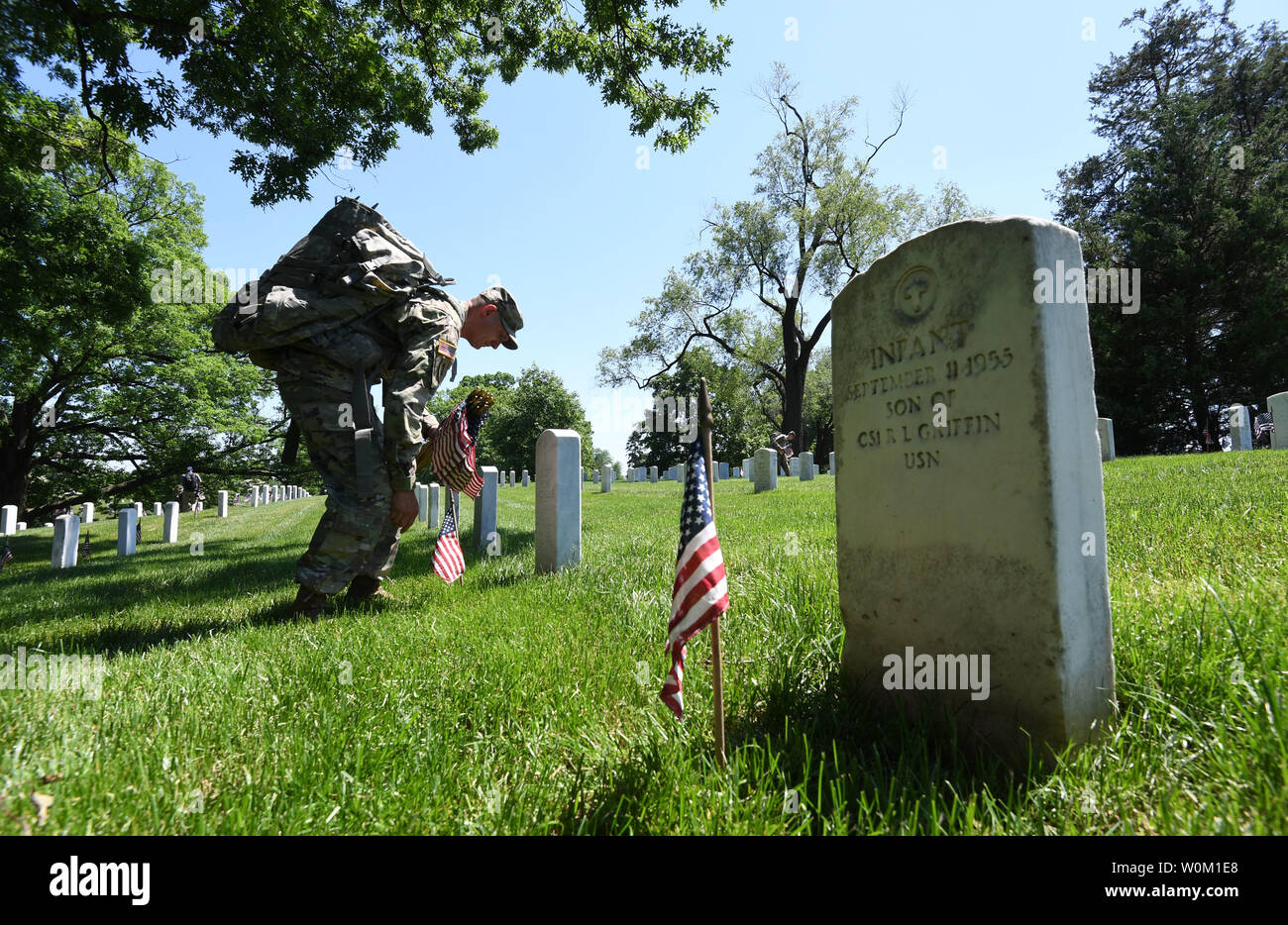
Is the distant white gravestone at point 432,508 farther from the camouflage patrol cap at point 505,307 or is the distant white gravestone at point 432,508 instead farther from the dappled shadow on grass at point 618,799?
the dappled shadow on grass at point 618,799

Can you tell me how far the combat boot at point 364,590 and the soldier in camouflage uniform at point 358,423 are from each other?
1.66ft

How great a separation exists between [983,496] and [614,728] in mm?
1666

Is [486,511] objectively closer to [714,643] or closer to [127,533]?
[714,643]

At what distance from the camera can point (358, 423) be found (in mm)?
4016

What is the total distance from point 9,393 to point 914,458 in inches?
1138

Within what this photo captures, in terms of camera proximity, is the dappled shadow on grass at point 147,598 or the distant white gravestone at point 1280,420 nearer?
the dappled shadow on grass at point 147,598

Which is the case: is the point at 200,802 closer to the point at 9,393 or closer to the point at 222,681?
the point at 222,681

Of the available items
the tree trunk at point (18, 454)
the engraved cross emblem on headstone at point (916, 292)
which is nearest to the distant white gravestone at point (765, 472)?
the engraved cross emblem on headstone at point (916, 292)

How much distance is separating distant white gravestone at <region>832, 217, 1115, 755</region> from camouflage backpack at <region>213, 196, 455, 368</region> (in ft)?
11.2

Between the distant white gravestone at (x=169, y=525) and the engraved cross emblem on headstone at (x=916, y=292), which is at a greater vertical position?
the engraved cross emblem on headstone at (x=916, y=292)

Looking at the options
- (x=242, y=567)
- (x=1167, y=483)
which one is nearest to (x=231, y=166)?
(x=242, y=567)

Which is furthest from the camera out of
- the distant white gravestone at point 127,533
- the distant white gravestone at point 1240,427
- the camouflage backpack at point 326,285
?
the distant white gravestone at point 1240,427

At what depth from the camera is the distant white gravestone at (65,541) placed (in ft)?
32.7
